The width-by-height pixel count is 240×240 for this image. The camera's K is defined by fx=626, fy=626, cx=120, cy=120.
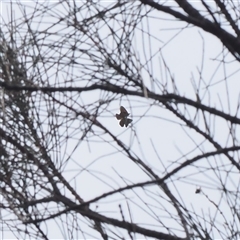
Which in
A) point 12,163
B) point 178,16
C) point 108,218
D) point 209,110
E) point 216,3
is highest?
point 216,3

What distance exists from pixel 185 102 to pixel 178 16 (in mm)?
365

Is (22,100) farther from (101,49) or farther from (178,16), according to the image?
(178,16)

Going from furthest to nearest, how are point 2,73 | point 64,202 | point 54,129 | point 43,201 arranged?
1. point 54,129
2. point 2,73
3. point 64,202
4. point 43,201

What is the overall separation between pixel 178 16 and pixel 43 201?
0.84 m

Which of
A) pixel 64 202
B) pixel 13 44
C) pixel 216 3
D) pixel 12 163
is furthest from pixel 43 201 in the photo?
pixel 216 3

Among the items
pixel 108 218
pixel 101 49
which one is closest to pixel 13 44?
pixel 101 49

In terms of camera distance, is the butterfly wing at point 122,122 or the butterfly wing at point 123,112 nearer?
the butterfly wing at point 123,112

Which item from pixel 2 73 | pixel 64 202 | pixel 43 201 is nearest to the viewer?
pixel 43 201

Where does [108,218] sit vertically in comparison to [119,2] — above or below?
below

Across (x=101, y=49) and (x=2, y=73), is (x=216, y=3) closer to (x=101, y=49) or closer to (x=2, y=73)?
(x=101, y=49)

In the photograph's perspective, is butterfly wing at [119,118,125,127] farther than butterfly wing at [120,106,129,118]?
Yes

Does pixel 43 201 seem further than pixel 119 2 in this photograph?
No

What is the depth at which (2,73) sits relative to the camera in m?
2.45

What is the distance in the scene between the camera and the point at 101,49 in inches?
98.3
